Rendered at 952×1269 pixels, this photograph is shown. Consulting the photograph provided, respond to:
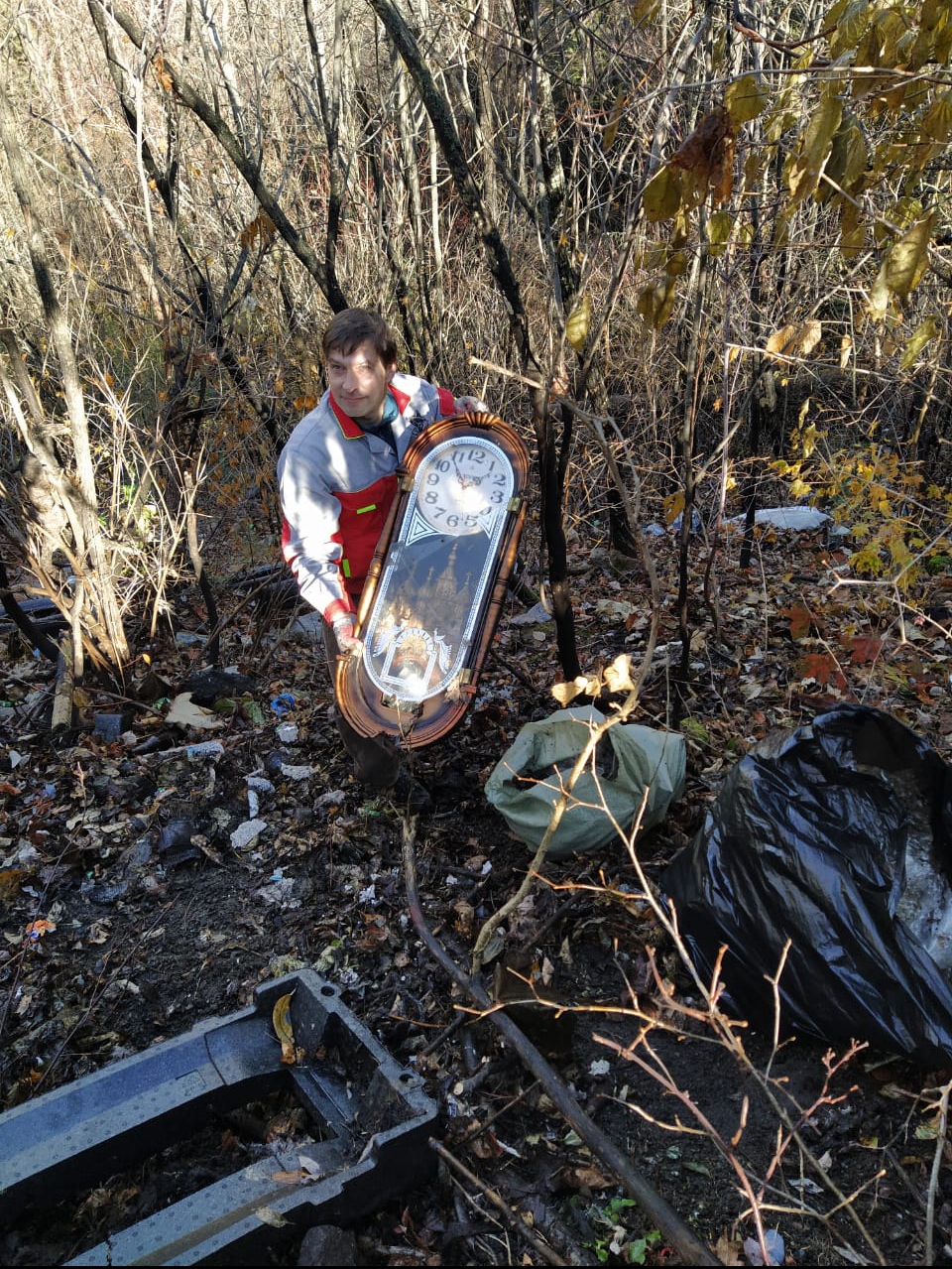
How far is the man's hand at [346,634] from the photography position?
3.29 m

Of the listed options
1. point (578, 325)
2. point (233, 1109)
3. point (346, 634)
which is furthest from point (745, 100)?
point (233, 1109)

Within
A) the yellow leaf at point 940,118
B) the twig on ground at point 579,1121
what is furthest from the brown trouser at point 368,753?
the yellow leaf at point 940,118

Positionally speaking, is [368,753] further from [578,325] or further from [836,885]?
[836,885]

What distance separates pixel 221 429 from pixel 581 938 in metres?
4.06

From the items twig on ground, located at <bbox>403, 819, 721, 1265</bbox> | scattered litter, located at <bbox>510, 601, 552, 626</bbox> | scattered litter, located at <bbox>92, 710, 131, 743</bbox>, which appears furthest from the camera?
scattered litter, located at <bbox>510, 601, 552, 626</bbox>

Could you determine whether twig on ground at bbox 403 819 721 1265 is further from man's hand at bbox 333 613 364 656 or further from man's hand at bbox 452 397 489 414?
man's hand at bbox 452 397 489 414

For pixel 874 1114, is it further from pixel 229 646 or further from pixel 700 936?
pixel 229 646

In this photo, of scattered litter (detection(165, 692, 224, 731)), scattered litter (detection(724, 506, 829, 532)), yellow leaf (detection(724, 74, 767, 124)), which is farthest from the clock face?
scattered litter (detection(724, 506, 829, 532))

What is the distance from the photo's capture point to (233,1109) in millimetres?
2373

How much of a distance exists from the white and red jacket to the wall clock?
0.39 feet

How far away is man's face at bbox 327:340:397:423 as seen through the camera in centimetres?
322

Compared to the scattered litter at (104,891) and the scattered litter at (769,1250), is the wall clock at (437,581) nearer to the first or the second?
the scattered litter at (104,891)

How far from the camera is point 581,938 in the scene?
2854mm

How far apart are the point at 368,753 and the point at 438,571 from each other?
791mm
